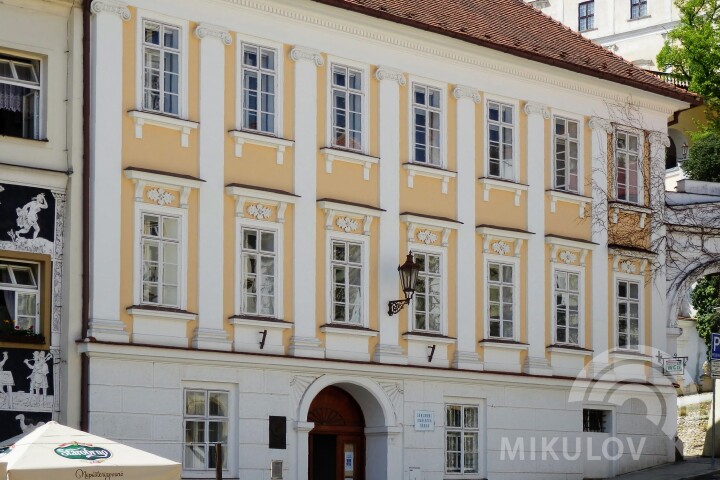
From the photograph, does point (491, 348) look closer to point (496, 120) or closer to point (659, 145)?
point (496, 120)

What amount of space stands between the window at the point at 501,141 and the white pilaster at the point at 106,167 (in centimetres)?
A: 859

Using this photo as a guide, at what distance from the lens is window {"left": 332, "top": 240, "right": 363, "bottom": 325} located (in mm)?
29297

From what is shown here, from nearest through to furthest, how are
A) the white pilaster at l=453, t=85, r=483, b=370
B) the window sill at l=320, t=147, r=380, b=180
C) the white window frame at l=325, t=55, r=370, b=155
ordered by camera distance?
1. the window sill at l=320, t=147, r=380, b=180
2. the white window frame at l=325, t=55, r=370, b=155
3. the white pilaster at l=453, t=85, r=483, b=370

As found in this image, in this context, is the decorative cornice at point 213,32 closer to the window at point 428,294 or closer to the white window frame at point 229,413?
the window at point 428,294

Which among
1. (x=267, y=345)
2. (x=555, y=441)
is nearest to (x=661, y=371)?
(x=555, y=441)

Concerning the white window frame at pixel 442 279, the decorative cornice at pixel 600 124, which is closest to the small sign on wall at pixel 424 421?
the white window frame at pixel 442 279

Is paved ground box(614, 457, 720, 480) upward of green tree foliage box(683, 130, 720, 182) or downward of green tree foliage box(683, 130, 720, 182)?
downward

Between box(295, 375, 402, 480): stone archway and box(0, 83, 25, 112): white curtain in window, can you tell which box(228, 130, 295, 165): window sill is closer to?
box(0, 83, 25, 112): white curtain in window

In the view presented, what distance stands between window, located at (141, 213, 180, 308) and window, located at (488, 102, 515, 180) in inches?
303

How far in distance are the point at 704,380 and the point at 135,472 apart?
28.1 m

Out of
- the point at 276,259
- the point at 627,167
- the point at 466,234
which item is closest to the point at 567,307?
the point at 466,234

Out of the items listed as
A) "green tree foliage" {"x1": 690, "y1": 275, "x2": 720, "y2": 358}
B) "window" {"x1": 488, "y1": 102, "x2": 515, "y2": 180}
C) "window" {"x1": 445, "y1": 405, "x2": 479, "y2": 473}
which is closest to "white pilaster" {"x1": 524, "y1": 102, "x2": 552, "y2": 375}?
"window" {"x1": 488, "y1": 102, "x2": 515, "y2": 180}

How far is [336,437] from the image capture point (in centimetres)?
2991

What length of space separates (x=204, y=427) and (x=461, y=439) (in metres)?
6.01
